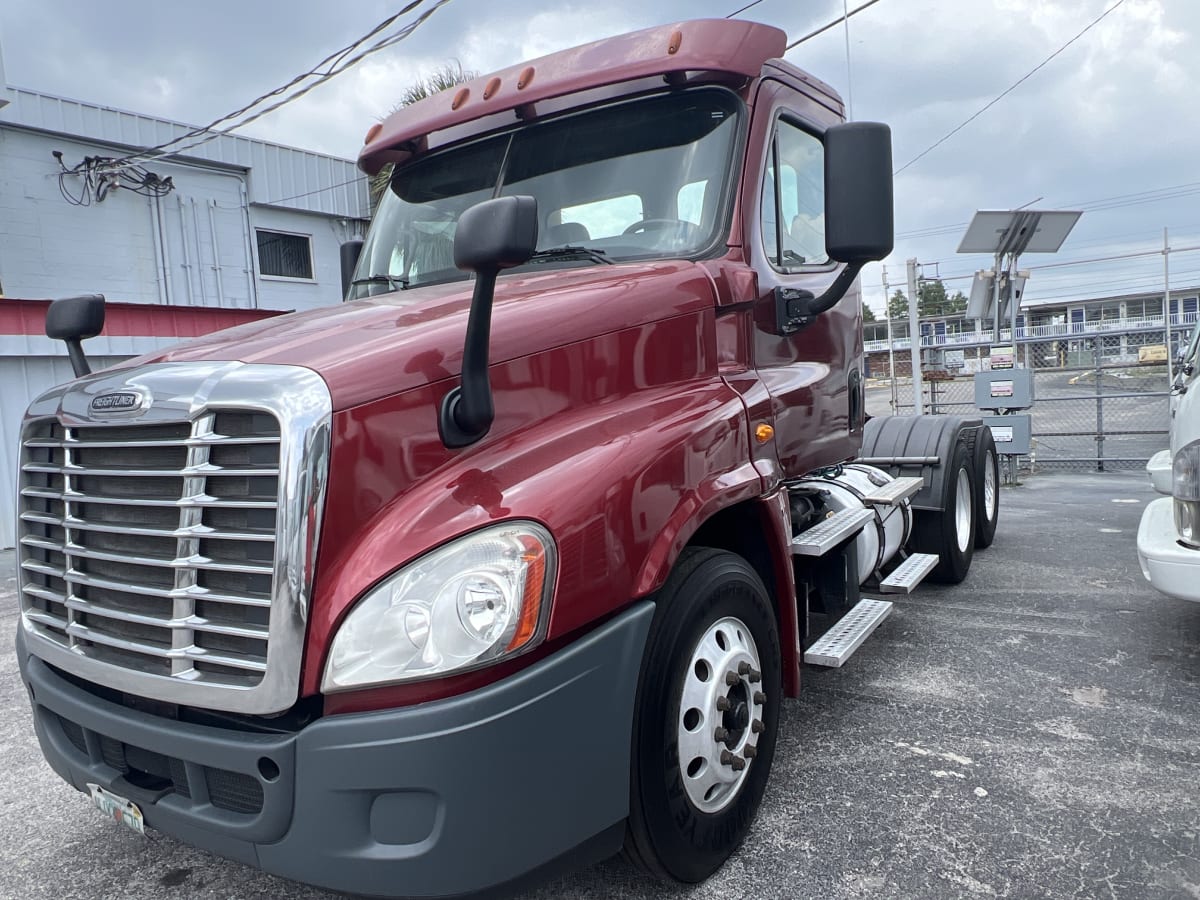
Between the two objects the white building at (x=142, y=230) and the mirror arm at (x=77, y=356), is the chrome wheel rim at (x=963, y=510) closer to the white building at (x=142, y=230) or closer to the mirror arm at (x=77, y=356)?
the mirror arm at (x=77, y=356)

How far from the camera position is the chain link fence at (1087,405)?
11594 mm

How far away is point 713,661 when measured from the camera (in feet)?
8.23

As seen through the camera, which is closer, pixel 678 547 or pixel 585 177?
pixel 678 547

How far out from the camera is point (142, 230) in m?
12.5

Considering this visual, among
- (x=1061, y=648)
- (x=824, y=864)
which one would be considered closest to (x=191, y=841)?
(x=824, y=864)

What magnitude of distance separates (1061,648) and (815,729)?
1706mm

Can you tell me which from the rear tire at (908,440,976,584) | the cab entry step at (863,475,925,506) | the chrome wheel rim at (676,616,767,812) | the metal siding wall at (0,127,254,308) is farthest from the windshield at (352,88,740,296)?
the metal siding wall at (0,127,254,308)

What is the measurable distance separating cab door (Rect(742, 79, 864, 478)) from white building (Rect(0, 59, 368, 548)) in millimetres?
8674

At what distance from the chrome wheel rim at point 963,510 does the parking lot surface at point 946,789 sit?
0.92 meters

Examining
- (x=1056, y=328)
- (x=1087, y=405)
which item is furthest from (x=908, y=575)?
(x=1056, y=328)

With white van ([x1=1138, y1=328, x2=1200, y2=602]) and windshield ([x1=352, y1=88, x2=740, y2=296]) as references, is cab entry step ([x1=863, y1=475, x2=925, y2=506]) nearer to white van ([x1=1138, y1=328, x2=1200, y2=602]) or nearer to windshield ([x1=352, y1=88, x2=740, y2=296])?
white van ([x1=1138, y1=328, x2=1200, y2=602])

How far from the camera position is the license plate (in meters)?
2.17

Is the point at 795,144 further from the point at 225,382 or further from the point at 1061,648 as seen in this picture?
the point at 1061,648

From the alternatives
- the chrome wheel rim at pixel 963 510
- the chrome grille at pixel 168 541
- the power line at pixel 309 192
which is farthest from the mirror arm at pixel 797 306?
the power line at pixel 309 192
